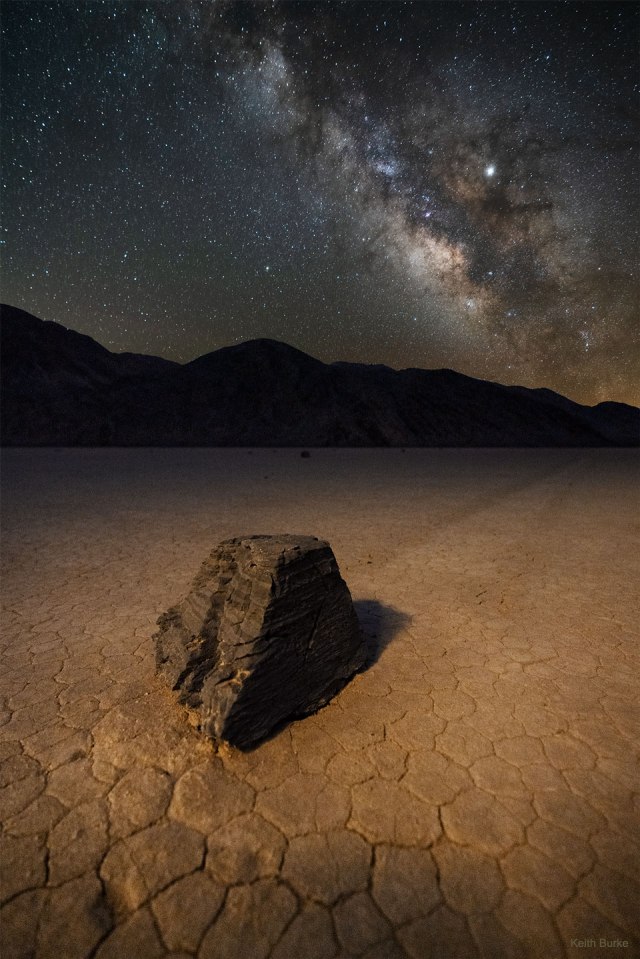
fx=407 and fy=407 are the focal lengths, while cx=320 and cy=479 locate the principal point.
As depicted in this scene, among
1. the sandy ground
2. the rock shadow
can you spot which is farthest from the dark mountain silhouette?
the sandy ground

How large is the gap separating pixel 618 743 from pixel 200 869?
2.41 metres

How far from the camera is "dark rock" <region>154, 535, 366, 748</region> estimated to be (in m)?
2.42

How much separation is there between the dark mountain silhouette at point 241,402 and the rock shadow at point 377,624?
62.8 metres

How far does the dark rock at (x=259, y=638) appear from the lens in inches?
95.3

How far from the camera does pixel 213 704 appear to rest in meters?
2.39

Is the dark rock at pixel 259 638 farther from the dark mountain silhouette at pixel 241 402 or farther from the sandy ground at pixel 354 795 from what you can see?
the dark mountain silhouette at pixel 241 402

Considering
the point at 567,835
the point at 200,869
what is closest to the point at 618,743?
the point at 567,835

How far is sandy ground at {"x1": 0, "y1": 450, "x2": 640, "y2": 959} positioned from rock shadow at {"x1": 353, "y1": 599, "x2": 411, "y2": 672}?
0.03 m

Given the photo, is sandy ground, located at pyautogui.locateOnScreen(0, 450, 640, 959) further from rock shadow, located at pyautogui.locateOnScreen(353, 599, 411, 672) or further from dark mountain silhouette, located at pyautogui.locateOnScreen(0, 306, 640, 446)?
dark mountain silhouette, located at pyautogui.locateOnScreen(0, 306, 640, 446)

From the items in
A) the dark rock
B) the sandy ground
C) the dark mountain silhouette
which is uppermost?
the dark mountain silhouette

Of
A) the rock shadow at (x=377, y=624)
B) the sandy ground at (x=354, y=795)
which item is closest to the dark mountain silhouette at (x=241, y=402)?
the rock shadow at (x=377, y=624)

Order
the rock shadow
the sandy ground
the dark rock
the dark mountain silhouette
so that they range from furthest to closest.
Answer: the dark mountain silhouette
the rock shadow
the dark rock
the sandy ground

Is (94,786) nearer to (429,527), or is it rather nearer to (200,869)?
(200,869)

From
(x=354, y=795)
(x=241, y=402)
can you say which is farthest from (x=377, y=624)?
(x=241, y=402)
